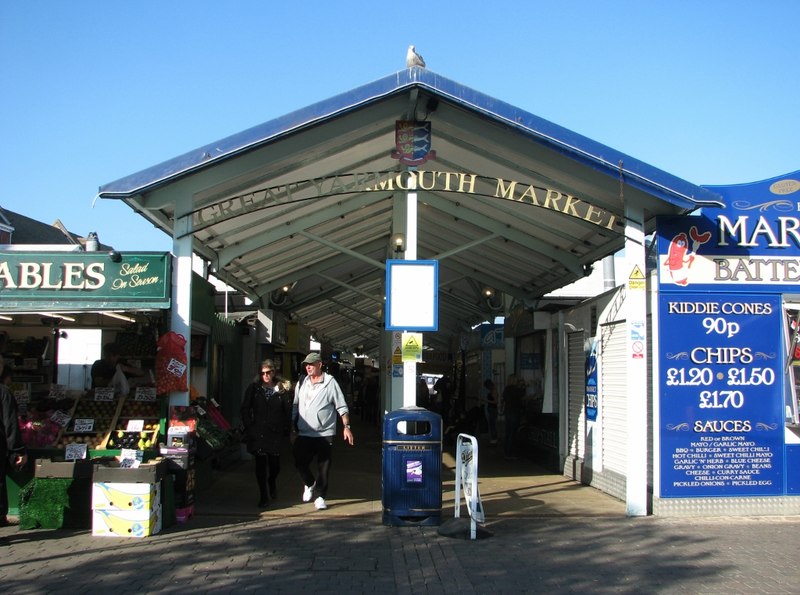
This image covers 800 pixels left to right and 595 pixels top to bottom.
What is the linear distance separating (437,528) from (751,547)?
119 inches

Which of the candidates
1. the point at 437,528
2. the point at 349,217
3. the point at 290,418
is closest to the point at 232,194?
the point at 290,418

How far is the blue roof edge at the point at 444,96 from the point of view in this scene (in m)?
8.23

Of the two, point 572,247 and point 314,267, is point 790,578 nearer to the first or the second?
point 572,247

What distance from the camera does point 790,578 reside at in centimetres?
635

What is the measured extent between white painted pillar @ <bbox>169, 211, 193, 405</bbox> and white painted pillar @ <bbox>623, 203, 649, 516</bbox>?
4879 millimetres

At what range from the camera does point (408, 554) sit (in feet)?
23.0

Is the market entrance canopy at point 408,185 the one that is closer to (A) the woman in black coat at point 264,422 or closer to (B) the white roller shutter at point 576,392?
(B) the white roller shutter at point 576,392

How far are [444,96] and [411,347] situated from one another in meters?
2.77

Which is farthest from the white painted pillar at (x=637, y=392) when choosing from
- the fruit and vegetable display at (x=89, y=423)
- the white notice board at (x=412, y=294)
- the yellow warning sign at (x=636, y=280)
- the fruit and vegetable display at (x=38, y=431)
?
the fruit and vegetable display at (x=38, y=431)

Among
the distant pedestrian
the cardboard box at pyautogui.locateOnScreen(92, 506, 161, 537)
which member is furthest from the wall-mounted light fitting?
the distant pedestrian

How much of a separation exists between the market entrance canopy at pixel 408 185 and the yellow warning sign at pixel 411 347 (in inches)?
65.9

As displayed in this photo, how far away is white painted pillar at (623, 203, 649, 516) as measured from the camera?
8.67 m

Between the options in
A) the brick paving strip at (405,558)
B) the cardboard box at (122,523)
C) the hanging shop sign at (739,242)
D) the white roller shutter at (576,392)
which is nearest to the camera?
the brick paving strip at (405,558)

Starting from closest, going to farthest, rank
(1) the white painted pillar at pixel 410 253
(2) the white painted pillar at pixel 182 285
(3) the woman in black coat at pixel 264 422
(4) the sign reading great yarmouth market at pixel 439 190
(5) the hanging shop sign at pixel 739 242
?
1. (2) the white painted pillar at pixel 182 285
2. (4) the sign reading great yarmouth market at pixel 439 190
3. (1) the white painted pillar at pixel 410 253
4. (5) the hanging shop sign at pixel 739 242
5. (3) the woman in black coat at pixel 264 422
